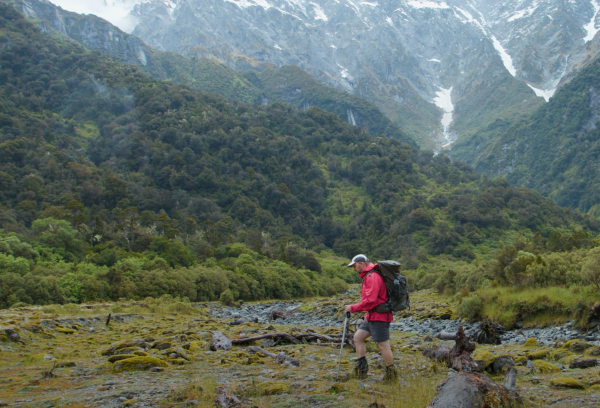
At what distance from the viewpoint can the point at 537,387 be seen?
6797mm

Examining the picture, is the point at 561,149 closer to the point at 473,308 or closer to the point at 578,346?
the point at 473,308

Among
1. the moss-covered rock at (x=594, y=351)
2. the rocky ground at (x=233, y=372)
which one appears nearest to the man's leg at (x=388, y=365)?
the rocky ground at (x=233, y=372)

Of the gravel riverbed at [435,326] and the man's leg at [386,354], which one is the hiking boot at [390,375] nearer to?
the man's leg at [386,354]

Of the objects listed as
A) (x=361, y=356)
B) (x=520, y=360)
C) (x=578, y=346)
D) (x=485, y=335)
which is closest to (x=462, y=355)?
(x=361, y=356)

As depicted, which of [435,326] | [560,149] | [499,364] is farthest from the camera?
[560,149]

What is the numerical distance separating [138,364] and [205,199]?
262 feet

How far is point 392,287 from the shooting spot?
7.73 m

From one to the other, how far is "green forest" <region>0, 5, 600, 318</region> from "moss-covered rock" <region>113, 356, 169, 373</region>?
1612 cm

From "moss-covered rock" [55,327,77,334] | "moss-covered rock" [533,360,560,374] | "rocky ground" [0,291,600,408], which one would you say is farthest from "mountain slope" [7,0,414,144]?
"moss-covered rock" [533,360,560,374]

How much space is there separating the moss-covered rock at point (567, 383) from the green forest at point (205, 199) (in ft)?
46.6

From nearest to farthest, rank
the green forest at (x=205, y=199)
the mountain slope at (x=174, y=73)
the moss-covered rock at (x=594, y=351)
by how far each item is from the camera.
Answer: the moss-covered rock at (x=594, y=351) < the green forest at (x=205, y=199) < the mountain slope at (x=174, y=73)

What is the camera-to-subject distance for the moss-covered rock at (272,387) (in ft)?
23.1

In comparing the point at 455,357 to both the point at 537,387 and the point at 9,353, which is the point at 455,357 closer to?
the point at 537,387

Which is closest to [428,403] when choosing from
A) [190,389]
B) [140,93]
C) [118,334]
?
[190,389]
